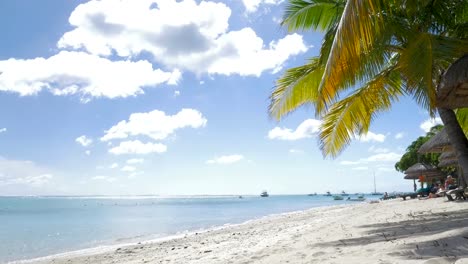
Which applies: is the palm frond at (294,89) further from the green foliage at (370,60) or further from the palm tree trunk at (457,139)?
the palm tree trunk at (457,139)

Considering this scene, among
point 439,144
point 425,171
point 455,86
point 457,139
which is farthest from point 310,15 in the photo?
point 425,171

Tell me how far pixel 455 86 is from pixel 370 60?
319cm

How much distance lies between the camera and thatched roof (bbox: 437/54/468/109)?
4.50m

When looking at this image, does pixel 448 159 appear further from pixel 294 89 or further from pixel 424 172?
pixel 294 89

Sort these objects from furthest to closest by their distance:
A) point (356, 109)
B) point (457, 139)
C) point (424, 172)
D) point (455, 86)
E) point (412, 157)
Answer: point (412, 157) → point (424, 172) → point (356, 109) → point (457, 139) → point (455, 86)

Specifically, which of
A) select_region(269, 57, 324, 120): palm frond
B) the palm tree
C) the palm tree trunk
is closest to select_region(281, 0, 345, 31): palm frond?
the palm tree

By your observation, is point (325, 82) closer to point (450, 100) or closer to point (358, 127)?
point (450, 100)

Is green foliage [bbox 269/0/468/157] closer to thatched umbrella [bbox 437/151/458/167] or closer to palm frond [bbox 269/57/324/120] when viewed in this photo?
palm frond [bbox 269/57/324/120]

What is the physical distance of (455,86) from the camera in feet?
15.4

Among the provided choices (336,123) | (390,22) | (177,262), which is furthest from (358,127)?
(177,262)

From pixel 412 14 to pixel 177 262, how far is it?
21.7 feet

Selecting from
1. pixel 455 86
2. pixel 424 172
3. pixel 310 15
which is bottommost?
pixel 424 172

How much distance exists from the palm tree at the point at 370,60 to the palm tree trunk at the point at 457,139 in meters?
0.34

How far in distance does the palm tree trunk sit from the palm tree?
0.34m
